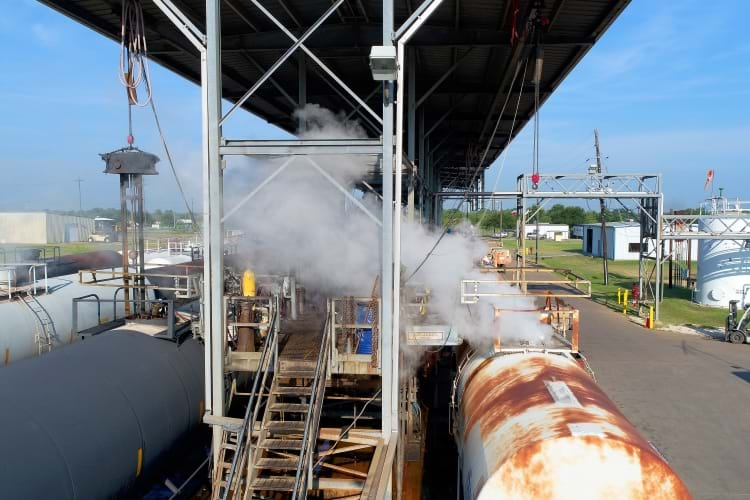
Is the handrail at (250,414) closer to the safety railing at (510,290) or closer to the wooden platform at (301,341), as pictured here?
the wooden platform at (301,341)

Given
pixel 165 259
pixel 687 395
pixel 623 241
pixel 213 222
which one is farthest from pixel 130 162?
pixel 623 241

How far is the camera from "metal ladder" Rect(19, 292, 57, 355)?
38.5 feet

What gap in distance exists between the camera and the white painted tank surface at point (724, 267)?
1110 inches

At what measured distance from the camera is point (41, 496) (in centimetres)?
567

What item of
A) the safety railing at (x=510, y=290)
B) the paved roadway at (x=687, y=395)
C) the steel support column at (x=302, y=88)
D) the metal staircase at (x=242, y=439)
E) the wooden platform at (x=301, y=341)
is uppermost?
the steel support column at (x=302, y=88)

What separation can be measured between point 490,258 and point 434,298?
938 centimetres

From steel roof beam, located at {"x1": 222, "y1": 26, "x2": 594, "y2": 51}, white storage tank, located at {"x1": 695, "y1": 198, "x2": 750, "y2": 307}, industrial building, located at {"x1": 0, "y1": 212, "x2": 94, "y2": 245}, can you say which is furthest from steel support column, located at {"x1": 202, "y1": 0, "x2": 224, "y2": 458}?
industrial building, located at {"x1": 0, "y1": 212, "x2": 94, "y2": 245}

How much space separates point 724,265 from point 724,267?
0.34ft

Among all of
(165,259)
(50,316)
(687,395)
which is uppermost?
(165,259)

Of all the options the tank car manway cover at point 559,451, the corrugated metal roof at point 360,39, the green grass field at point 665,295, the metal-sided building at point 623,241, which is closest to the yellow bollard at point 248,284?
the tank car manway cover at point 559,451

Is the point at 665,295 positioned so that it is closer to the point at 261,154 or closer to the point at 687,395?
the point at 687,395

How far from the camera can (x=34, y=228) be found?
72.2 m

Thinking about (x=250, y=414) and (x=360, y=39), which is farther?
(x=360, y=39)

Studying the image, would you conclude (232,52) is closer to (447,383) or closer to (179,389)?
Answer: (179,389)
